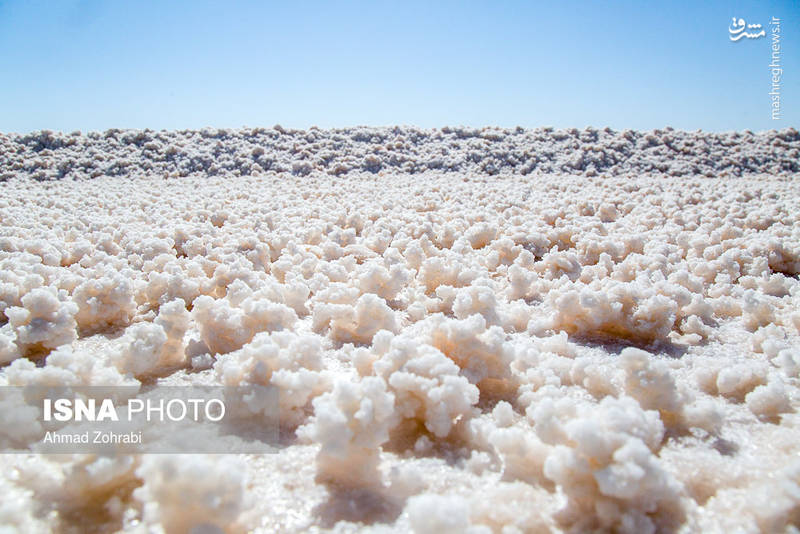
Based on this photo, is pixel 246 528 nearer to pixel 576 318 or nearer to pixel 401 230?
pixel 576 318

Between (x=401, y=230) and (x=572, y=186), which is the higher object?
(x=572, y=186)

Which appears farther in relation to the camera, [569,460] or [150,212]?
[150,212]

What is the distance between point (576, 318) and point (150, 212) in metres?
3.46

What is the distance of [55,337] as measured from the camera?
1.58 meters

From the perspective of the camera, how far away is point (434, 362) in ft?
3.79

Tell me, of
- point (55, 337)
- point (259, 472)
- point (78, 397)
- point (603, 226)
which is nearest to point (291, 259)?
point (55, 337)

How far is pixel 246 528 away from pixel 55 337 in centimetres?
110

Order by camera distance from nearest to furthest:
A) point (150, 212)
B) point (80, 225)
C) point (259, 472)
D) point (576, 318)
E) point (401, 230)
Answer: point (259, 472)
point (576, 318)
point (401, 230)
point (80, 225)
point (150, 212)

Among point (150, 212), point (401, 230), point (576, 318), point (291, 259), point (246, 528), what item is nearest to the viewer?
point (246, 528)

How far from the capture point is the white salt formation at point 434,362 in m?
0.89

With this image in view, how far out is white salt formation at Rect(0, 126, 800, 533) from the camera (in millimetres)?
889

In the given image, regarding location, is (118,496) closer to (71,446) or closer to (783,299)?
(71,446)

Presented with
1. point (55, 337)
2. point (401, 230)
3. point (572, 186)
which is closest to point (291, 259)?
point (401, 230)

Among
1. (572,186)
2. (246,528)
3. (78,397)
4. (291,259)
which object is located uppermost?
(572,186)
